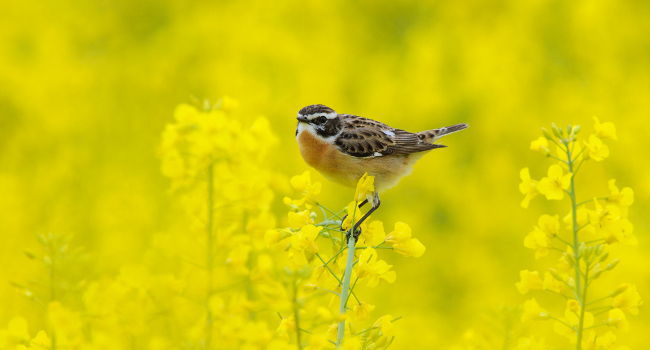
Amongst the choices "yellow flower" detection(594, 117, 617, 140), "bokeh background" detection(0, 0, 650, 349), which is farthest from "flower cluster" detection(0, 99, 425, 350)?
"bokeh background" detection(0, 0, 650, 349)

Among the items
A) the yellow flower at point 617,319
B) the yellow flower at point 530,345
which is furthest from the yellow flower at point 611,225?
the yellow flower at point 530,345

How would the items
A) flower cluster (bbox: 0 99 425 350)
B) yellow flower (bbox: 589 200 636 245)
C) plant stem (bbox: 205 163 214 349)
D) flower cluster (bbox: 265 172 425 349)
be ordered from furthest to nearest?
plant stem (bbox: 205 163 214 349)
yellow flower (bbox: 589 200 636 245)
flower cluster (bbox: 0 99 425 350)
flower cluster (bbox: 265 172 425 349)

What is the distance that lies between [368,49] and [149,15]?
3606 mm

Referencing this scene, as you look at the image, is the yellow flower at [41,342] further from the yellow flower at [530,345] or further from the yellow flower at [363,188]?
the yellow flower at [530,345]

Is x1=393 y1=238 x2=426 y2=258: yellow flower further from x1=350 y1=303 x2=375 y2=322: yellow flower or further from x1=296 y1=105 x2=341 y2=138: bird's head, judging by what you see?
x1=296 y1=105 x2=341 y2=138: bird's head

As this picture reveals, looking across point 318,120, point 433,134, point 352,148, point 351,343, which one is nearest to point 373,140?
point 352,148

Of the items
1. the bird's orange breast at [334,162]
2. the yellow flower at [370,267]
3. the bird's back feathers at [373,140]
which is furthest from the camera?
the bird's back feathers at [373,140]

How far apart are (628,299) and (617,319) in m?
0.08

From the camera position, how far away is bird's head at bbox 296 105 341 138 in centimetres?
431

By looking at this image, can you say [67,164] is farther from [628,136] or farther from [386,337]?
[386,337]

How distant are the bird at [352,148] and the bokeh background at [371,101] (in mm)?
2111

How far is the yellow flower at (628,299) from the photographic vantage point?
274cm

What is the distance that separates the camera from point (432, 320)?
23.6ft

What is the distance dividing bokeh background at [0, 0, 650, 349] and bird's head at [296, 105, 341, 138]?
245 cm
